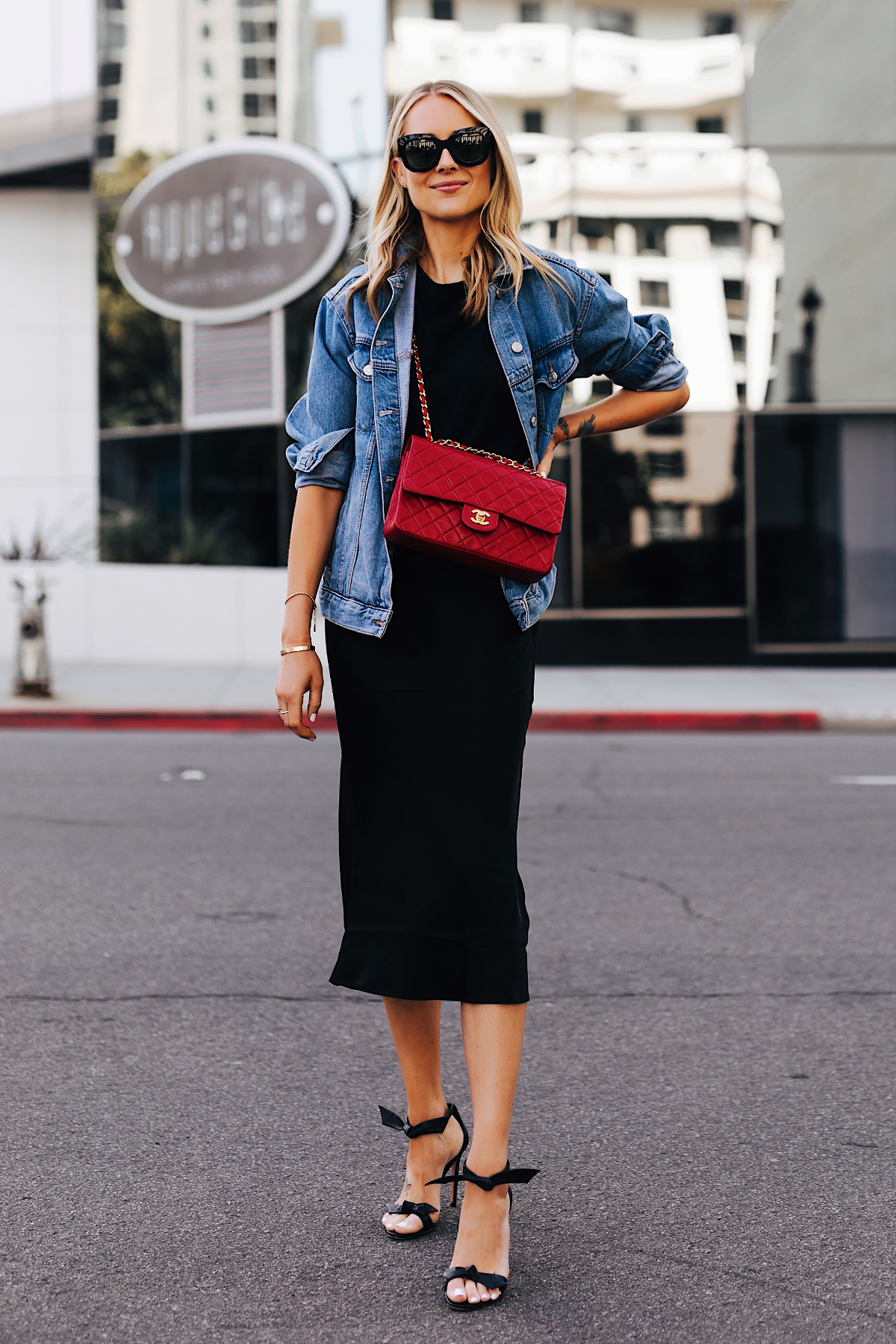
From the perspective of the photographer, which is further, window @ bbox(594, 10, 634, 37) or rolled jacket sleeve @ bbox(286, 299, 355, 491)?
window @ bbox(594, 10, 634, 37)

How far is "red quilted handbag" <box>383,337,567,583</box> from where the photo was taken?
2498 millimetres

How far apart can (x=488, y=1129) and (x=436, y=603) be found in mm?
920

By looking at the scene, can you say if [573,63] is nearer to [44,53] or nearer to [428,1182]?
[44,53]

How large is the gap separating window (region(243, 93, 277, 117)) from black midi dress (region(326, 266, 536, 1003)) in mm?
14581

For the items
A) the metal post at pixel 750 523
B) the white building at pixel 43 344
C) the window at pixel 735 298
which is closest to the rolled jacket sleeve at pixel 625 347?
the metal post at pixel 750 523

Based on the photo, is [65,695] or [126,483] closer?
[65,695]

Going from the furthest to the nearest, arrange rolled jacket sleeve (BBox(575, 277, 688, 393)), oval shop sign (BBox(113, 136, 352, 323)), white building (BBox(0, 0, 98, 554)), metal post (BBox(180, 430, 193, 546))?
white building (BBox(0, 0, 98, 554))
metal post (BBox(180, 430, 193, 546))
oval shop sign (BBox(113, 136, 352, 323))
rolled jacket sleeve (BBox(575, 277, 688, 393))

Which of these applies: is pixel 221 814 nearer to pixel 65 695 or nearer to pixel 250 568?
pixel 65 695

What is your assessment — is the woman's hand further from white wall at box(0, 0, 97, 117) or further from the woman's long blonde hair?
white wall at box(0, 0, 97, 117)

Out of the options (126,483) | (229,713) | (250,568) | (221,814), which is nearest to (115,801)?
(221,814)

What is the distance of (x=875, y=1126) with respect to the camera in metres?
3.32

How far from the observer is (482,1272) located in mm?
2508

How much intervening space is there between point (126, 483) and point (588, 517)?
5881 millimetres

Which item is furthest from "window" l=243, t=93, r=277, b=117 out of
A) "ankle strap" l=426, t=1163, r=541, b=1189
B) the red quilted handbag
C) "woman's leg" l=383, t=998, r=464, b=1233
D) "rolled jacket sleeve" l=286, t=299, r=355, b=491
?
"ankle strap" l=426, t=1163, r=541, b=1189
